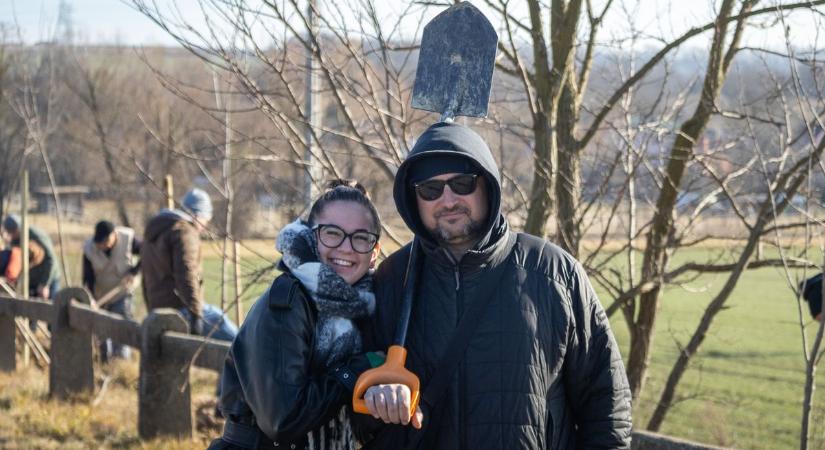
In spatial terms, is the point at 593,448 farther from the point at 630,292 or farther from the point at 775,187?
the point at 775,187

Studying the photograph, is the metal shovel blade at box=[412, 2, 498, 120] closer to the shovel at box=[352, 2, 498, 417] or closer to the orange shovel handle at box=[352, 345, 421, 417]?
the shovel at box=[352, 2, 498, 417]

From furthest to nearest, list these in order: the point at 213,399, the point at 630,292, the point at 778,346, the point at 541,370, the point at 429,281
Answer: the point at 778,346 < the point at 213,399 < the point at 630,292 < the point at 429,281 < the point at 541,370

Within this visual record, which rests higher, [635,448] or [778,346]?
[635,448]

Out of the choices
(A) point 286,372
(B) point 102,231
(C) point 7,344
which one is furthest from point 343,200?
(B) point 102,231

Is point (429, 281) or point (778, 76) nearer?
point (429, 281)

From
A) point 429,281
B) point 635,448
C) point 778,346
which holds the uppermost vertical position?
point 429,281

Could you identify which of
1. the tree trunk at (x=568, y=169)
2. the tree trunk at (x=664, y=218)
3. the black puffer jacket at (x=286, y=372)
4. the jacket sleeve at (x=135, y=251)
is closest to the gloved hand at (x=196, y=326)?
the jacket sleeve at (x=135, y=251)

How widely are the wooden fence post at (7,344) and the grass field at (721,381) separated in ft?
1.33

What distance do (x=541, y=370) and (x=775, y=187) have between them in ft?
8.83

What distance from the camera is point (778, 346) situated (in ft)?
67.7

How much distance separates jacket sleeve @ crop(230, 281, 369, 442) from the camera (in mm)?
2641

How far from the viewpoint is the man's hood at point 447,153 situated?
278cm

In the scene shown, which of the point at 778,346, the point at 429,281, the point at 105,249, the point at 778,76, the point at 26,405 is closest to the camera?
the point at 429,281

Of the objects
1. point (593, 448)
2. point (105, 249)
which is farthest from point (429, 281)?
point (105, 249)
